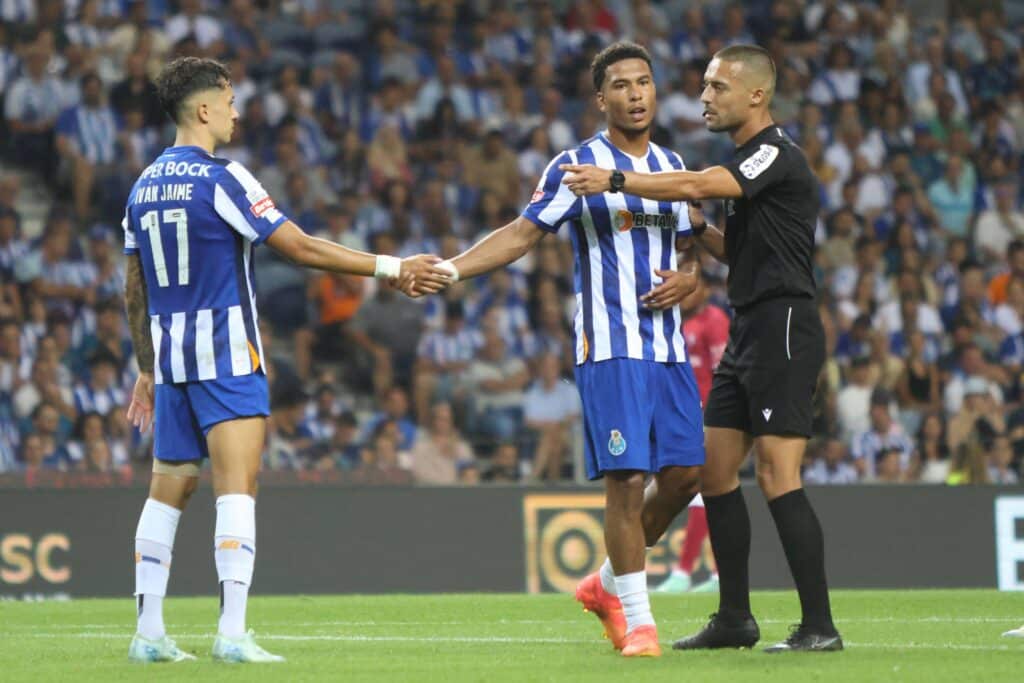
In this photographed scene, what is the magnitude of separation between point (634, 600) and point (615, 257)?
139 cm

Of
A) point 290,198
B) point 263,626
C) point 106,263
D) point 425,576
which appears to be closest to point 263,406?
point 263,626

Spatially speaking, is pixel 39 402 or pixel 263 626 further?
pixel 39 402

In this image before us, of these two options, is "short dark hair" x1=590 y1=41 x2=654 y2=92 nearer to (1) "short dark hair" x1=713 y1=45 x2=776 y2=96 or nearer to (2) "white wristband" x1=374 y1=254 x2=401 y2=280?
(1) "short dark hair" x1=713 y1=45 x2=776 y2=96

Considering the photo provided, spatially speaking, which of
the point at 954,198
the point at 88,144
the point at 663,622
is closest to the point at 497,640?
the point at 663,622

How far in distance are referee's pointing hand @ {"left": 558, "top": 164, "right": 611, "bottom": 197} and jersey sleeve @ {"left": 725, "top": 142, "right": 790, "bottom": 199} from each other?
0.51 metres

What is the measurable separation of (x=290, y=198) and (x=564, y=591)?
503 cm

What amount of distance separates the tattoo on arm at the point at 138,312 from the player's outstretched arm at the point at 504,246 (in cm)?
132

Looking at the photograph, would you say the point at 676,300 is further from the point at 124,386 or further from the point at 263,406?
the point at 124,386

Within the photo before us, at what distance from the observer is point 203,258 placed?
285 inches

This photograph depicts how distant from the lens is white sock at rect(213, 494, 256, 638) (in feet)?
23.1

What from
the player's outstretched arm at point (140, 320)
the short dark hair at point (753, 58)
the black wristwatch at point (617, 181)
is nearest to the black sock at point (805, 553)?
the black wristwatch at point (617, 181)

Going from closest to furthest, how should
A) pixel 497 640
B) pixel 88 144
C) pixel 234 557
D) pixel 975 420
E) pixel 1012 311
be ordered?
pixel 234 557 → pixel 497 640 → pixel 975 420 → pixel 88 144 → pixel 1012 311

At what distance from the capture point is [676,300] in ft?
24.7

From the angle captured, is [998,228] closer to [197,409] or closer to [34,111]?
[34,111]
